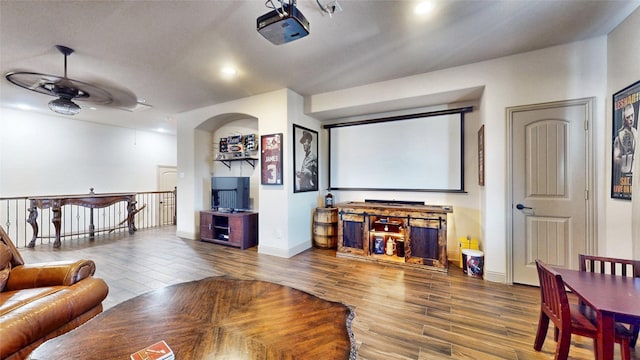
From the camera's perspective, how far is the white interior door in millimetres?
2611

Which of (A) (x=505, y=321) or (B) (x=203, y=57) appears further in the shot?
(B) (x=203, y=57)

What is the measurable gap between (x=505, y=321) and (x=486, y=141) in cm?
199

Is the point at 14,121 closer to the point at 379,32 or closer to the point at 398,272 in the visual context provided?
the point at 379,32

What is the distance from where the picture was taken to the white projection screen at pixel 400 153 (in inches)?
146

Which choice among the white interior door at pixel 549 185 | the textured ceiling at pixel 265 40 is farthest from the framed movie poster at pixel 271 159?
the white interior door at pixel 549 185

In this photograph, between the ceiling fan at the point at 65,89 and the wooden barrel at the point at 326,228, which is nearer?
the ceiling fan at the point at 65,89

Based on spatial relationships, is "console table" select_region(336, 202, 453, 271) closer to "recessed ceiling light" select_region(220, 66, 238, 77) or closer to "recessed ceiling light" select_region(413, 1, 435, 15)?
"recessed ceiling light" select_region(413, 1, 435, 15)

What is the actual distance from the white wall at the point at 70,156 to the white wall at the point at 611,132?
9.59m

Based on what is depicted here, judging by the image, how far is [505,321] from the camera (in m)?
2.10

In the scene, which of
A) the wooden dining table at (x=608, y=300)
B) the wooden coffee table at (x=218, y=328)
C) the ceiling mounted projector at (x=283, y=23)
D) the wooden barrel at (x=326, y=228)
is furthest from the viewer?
the wooden barrel at (x=326, y=228)

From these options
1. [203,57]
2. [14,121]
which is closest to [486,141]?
[203,57]

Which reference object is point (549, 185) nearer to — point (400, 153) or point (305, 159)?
point (400, 153)

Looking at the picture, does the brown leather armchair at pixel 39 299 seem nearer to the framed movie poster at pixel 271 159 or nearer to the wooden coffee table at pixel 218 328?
the wooden coffee table at pixel 218 328

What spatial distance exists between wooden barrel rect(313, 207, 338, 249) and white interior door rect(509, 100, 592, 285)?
2.51m
